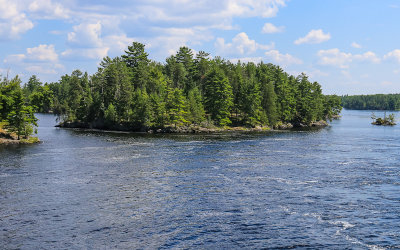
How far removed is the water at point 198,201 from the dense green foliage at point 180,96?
189ft

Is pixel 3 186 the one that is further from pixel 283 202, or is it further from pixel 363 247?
pixel 363 247

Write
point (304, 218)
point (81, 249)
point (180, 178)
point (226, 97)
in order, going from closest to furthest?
point (81, 249)
point (304, 218)
point (180, 178)
point (226, 97)

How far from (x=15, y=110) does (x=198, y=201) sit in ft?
223

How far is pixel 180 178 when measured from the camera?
Answer: 4950 cm

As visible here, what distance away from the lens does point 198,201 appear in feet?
125

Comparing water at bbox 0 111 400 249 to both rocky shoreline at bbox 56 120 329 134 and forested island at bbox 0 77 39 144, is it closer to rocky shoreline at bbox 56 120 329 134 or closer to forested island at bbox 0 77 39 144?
forested island at bbox 0 77 39 144

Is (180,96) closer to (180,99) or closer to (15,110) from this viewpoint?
(180,99)

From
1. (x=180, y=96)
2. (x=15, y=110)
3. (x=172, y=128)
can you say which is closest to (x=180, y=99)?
(x=180, y=96)

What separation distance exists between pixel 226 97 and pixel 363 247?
114664 mm

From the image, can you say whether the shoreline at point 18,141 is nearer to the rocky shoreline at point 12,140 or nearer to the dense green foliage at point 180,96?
the rocky shoreline at point 12,140

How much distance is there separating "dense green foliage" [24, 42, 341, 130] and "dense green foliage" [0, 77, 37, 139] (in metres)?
10.4

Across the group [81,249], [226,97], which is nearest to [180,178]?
[81,249]

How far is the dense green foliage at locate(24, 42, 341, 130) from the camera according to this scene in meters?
128

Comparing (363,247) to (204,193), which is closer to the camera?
(363,247)
